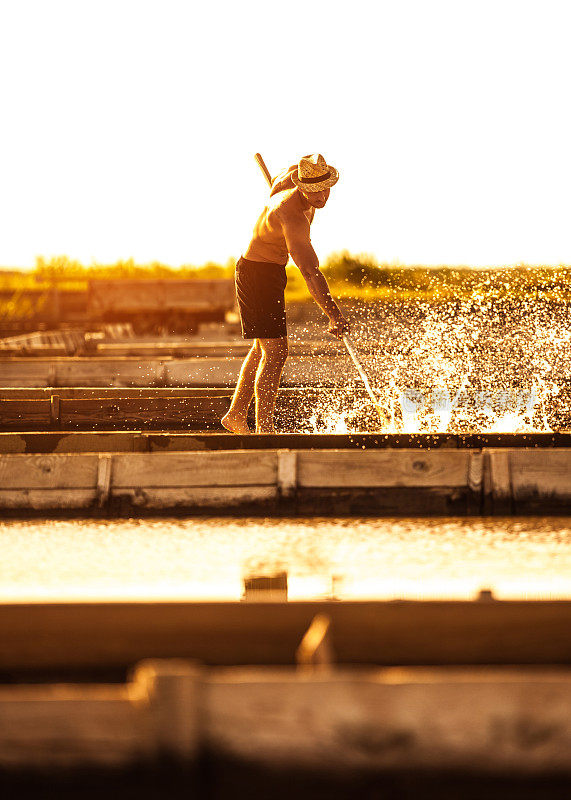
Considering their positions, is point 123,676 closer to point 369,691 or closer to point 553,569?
point 369,691

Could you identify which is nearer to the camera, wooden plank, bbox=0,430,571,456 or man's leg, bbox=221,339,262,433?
wooden plank, bbox=0,430,571,456

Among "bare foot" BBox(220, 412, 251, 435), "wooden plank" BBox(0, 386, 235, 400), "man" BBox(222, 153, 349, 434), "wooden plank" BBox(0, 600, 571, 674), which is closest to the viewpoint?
"wooden plank" BBox(0, 600, 571, 674)

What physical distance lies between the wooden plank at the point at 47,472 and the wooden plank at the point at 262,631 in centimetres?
324

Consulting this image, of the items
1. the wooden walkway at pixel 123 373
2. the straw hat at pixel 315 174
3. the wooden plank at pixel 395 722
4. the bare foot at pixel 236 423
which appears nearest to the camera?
the wooden plank at pixel 395 722

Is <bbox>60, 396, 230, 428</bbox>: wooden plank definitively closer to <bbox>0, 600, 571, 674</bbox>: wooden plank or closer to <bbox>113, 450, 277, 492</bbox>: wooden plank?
<bbox>113, 450, 277, 492</bbox>: wooden plank

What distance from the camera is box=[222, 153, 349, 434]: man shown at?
793 cm

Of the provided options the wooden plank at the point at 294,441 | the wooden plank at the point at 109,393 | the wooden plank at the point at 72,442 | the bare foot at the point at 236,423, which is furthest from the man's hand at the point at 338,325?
the wooden plank at the point at 109,393

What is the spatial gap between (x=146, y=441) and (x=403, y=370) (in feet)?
22.5

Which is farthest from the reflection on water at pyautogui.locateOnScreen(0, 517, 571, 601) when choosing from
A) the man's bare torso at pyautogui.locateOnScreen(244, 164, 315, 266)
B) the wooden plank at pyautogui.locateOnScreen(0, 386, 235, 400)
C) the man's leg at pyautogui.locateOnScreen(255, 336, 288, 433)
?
the wooden plank at pyautogui.locateOnScreen(0, 386, 235, 400)

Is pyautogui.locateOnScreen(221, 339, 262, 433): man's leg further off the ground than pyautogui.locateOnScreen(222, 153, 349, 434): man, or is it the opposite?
pyautogui.locateOnScreen(222, 153, 349, 434): man

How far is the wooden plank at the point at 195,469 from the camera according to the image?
22.8 feet

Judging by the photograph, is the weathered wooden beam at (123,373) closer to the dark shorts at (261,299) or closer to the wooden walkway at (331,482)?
the dark shorts at (261,299)

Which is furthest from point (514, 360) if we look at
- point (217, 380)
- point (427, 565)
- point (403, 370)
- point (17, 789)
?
point (17, 789)

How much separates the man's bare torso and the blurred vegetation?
12.8 meters
